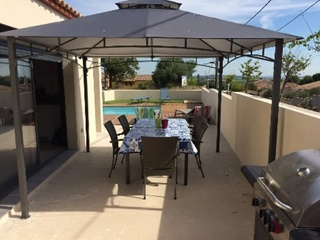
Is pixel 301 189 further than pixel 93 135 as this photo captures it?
No

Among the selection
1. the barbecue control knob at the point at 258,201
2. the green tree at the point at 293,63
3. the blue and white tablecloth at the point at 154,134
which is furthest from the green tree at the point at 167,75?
the barbecue control knob at the point at 258,201

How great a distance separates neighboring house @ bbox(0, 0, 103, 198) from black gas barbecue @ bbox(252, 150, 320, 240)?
4.21 m

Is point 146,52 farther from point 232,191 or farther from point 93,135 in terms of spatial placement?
point 232,191

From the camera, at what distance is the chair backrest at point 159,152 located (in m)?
4.54

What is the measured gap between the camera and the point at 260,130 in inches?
201

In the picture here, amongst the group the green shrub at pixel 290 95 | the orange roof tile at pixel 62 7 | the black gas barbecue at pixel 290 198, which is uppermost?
the orange roof tile at pixel 62 7

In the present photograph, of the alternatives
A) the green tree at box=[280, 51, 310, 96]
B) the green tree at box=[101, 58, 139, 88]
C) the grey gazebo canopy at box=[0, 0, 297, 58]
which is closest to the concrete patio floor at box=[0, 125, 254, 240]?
the grey gazebo canopy at box=[0, 0, 297, 58]

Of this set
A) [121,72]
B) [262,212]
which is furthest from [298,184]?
[121,72]

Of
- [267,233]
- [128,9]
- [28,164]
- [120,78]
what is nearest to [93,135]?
[28,164]

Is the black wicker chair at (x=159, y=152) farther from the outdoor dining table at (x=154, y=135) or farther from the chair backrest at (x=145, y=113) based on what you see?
the chair backrest at (x=145, y=113)

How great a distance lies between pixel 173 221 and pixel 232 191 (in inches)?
60.5

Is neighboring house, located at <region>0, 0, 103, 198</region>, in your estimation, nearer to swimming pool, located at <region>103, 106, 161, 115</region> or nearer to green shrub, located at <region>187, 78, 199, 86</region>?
swimming pool, located at <region>103, 106, 161, 115</region>

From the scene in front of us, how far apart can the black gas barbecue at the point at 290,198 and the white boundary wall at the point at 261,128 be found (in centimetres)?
103

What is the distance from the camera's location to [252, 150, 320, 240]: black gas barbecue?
1649 mm
